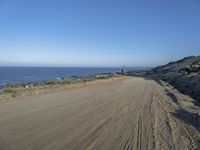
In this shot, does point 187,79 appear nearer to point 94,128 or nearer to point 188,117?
point 188,117

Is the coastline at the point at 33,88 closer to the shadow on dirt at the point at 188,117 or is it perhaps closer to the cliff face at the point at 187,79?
the shadow on dirt at the point at 188,117

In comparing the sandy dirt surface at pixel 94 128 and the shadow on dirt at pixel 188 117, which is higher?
the sandy dirt surface at pixel 94 128

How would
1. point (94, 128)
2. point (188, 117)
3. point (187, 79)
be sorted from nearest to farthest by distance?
point (94, 128) → point (188, 117) → point (187, 79)

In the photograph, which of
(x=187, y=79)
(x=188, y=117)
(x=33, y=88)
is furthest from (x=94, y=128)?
(x=187, y=79)

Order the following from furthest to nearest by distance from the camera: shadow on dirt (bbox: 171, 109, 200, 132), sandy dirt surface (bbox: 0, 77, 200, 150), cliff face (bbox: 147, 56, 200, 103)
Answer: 1. cliff face (bbox: 147, 56, 200, 103)
2. shadow on dirt (bbox: 171, 109, 200, 132)
3. sandy dirt surface (bbox: 0, 77, 200, 150)

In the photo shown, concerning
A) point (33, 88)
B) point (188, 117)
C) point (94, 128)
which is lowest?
point (33, 88)

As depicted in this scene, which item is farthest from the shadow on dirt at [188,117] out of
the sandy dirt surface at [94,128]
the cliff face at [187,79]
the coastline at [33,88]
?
the coastline at [33,88]

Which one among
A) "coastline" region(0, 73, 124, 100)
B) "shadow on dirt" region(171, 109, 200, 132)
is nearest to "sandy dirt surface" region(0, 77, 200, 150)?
"shadow on dirt" region(171, 109, 200, 132)

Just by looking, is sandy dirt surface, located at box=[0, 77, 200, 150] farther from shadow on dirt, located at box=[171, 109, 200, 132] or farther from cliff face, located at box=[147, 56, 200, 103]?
cliff face, located at box=[147, 56, 200, 103]

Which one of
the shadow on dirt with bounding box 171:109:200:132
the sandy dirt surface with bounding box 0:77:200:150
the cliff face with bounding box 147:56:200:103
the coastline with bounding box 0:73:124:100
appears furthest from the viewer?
the cliff face with bounding box 147:56:200:103

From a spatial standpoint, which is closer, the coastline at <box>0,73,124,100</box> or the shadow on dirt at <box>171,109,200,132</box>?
the shadow on dirt at <box>171,109,200,132</box>

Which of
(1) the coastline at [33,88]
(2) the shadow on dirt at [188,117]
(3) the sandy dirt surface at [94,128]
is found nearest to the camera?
(3) the sandy dirt surface at [94,128]

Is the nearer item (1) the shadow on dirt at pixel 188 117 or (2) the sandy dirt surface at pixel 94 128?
(2) the sandy dirt surface at pixel 94 128

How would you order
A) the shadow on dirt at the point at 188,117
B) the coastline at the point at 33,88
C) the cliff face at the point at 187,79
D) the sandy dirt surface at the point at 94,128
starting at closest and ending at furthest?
1. the sandy dirt surface at the point at 94,128
2. the shadow on dirt at the point at 188,117
3. the coastline at the point at 33,88
4. the cliff face at the point at 187,79
